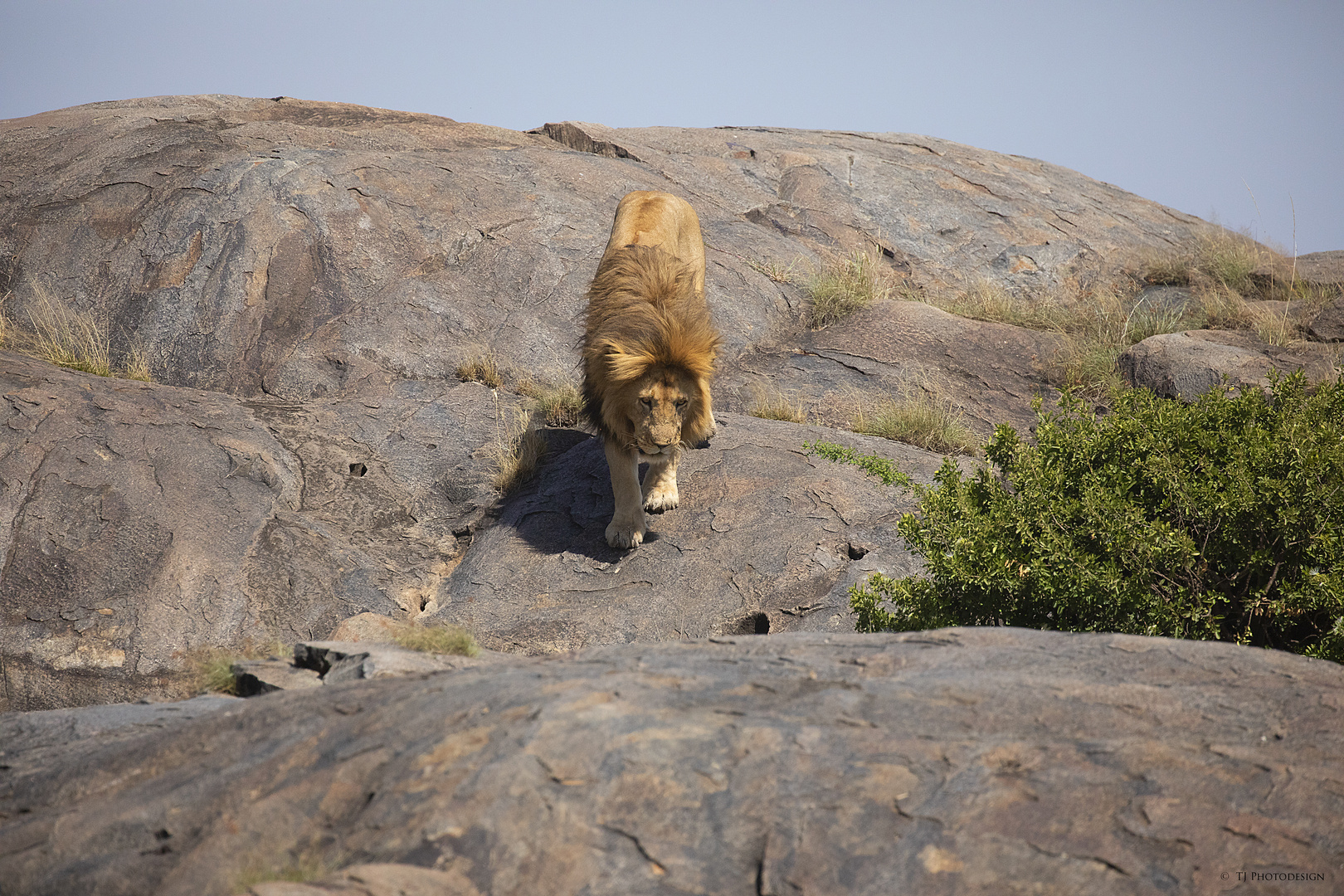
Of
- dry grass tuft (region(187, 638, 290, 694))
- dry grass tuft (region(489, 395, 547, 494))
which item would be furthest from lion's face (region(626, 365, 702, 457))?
dry grass tuft (region(187, 638, 290, 694))

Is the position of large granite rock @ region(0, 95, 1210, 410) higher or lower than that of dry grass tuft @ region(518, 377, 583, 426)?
higher

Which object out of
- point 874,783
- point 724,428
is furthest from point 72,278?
point 874,783

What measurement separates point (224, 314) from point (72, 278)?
1.62 meters

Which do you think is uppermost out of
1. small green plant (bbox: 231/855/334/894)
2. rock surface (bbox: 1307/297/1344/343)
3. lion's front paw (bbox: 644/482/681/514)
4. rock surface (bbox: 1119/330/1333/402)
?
rock surface (bbox: 1307/297/1344/343)

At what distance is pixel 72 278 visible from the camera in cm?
886

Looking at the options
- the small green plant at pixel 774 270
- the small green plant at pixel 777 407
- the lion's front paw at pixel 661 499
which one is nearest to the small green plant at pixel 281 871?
the lion's front paw at pixel 661 499

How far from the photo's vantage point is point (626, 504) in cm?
620

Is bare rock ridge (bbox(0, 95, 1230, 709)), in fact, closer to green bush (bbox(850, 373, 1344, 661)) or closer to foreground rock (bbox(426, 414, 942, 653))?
foreground rock (bbox(426, 414, 942, 653))

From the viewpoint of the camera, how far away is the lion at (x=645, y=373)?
568 cm

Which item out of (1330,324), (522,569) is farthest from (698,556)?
(1330,324)

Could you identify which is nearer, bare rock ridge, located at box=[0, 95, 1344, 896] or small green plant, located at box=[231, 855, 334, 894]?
small green plant, located at box=[231, 855, 334, 894]

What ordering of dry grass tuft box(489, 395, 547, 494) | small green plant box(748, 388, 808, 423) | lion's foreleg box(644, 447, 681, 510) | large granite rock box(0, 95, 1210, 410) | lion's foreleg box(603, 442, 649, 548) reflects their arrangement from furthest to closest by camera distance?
large granite rock box(0, 95, 1210, 410) → small green plant box(748, 388, 808, 423) → dry grass tuft box(489, 395, 547, 494) → lion's foreleg box(644, 447, 681, 510) → lion's foreleg box(603, 442, 649, 548)

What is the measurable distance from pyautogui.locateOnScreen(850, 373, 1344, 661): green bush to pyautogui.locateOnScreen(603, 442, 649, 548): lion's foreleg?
2.00 metres

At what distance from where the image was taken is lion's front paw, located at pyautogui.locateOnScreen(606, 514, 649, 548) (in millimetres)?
6164
